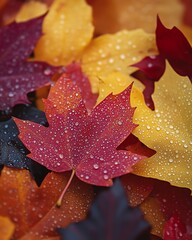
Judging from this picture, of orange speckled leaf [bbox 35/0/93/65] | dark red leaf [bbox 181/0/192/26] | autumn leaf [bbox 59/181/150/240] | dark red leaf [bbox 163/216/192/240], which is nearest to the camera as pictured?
autumn leaf [bbox 59/181/150/240]

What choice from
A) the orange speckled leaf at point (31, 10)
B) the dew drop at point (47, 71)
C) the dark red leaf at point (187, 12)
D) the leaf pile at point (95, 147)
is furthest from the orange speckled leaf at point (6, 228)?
the dark red leaf at point (187, 12)

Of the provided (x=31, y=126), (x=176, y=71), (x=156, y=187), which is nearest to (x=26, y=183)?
(x=31, y=126)

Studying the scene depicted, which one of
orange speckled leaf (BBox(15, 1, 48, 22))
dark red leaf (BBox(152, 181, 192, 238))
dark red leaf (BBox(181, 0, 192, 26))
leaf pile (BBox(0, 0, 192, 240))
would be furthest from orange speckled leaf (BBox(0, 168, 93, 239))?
dark red leaf (BBox(181, 0, 192, 26))

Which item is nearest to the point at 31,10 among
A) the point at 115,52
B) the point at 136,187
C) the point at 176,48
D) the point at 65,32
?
the point at 65,32

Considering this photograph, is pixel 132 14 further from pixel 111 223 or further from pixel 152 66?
pixel 111 223

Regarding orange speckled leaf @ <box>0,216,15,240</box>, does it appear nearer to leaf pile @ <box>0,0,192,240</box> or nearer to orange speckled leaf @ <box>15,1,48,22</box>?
leaf pile @ <box>0,0,192,240</box>

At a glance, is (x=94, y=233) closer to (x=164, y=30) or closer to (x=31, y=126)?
(x=31, y=126)

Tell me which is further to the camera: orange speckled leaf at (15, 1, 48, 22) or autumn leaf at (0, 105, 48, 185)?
orange speckled leaf at (15, 1, 48, 22)
